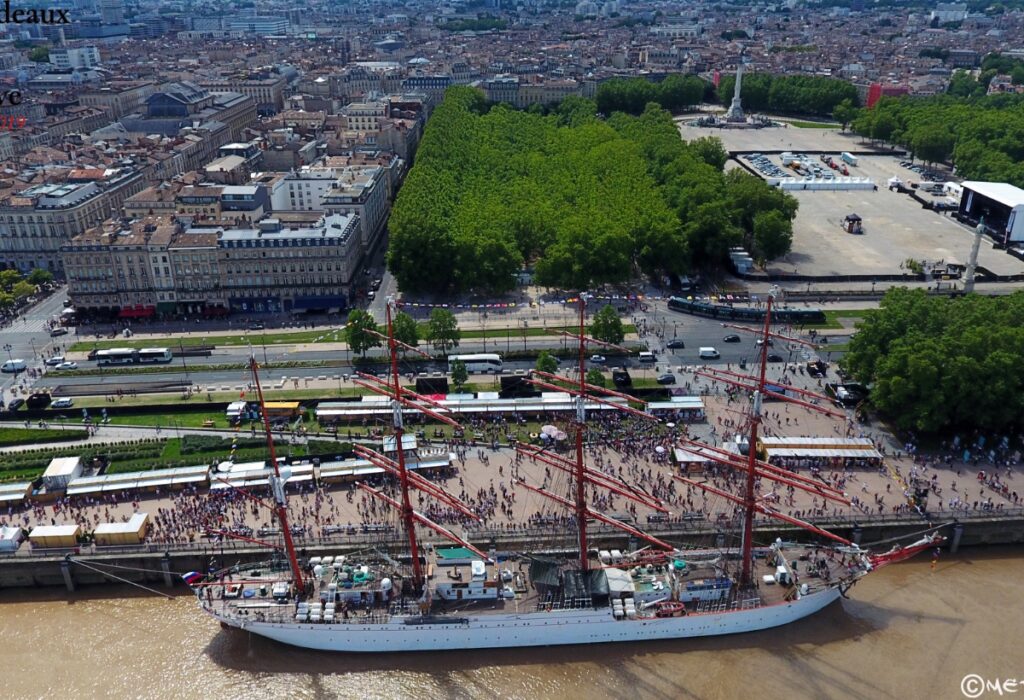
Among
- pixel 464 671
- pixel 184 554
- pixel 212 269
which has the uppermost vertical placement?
pixel 212 269

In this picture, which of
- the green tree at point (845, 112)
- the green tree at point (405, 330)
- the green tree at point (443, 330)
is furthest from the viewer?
the green tree at point (845, 112)

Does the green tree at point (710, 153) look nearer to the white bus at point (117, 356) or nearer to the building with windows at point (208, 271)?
the building with windows at point (208, 271)

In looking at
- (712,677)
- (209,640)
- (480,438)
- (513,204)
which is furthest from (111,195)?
(712,677)

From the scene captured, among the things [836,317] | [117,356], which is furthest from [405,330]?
[836,317]

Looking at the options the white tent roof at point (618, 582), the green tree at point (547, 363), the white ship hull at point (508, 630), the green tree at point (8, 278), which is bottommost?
the white ship hull at point (508, 630)

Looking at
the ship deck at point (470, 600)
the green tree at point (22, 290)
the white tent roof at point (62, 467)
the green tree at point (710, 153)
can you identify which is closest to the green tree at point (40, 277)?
the green tree at point (22, 290)

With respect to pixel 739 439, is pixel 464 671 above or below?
below

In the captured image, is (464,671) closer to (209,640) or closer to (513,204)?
(209,640)
